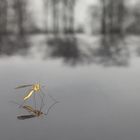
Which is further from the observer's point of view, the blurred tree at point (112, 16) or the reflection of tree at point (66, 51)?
the blurred tree at point (112, 16)

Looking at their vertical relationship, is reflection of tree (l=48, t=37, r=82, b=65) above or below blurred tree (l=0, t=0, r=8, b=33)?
below

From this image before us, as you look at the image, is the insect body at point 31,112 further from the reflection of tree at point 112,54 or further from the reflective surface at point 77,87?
the reflection of tree at point 112,54

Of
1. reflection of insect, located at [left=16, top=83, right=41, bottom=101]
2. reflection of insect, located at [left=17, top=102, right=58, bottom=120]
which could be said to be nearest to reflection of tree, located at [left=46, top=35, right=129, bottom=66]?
reflection of insect, located at [left=16, top=83, right=41, bottom=101]

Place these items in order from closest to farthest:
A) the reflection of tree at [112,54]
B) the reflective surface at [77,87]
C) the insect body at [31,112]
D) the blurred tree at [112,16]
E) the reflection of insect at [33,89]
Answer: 1. the reflective surface at [77,87]
2. the insect body at [31,112]
3. the reflection of insect at [33,89]
4. the reflection of tree at [112,54]
5. the blurred tree at [112,16]

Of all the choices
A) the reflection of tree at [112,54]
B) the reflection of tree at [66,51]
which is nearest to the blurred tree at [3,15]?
the reflection of tree at [66,51]

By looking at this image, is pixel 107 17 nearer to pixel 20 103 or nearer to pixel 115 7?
pixel 115 7

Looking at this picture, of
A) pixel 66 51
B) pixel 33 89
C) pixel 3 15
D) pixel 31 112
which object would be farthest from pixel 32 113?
pixel 3 15

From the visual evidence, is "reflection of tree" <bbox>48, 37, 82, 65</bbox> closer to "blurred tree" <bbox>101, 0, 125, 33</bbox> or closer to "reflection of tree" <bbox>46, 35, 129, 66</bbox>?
"reflection of tree" <bbox>46, 35, 129, 66</bbox>

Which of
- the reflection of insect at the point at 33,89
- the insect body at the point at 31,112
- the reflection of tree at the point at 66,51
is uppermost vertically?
the reflection of tree at the point at 66,51
